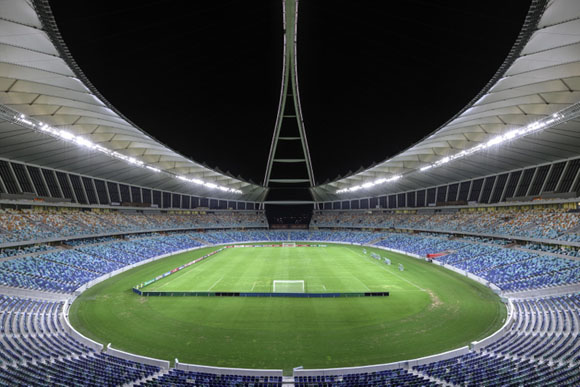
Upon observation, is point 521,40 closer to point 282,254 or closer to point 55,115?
point 55,115

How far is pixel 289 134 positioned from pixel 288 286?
1950 cm

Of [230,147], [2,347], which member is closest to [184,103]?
[230,147]

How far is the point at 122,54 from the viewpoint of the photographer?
15.0 m

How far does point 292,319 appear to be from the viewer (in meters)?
20.5

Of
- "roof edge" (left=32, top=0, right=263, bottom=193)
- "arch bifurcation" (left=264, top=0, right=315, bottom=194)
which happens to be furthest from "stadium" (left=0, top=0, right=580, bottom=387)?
"arch bifurcation" (left=264, top=0, right=315, bottom=194)

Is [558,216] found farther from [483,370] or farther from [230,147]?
[230,147]

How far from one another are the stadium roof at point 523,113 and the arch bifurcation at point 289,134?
9910 mm

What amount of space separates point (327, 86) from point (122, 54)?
16268 millimetres

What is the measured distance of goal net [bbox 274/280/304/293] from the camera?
2738cm

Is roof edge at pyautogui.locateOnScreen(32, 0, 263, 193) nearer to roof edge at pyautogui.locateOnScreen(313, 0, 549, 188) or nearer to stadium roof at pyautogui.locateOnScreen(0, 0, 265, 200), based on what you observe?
stadium roof at pyautogui.locateOnScreen(0, 0, 265, 200)

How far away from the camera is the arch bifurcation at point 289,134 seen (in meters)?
21.3

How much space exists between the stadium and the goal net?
0.44 m

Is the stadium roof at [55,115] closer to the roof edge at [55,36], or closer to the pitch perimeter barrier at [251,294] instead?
the roof edge at [55,36]

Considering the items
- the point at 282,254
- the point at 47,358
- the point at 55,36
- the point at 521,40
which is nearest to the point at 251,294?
the point at 47,358
